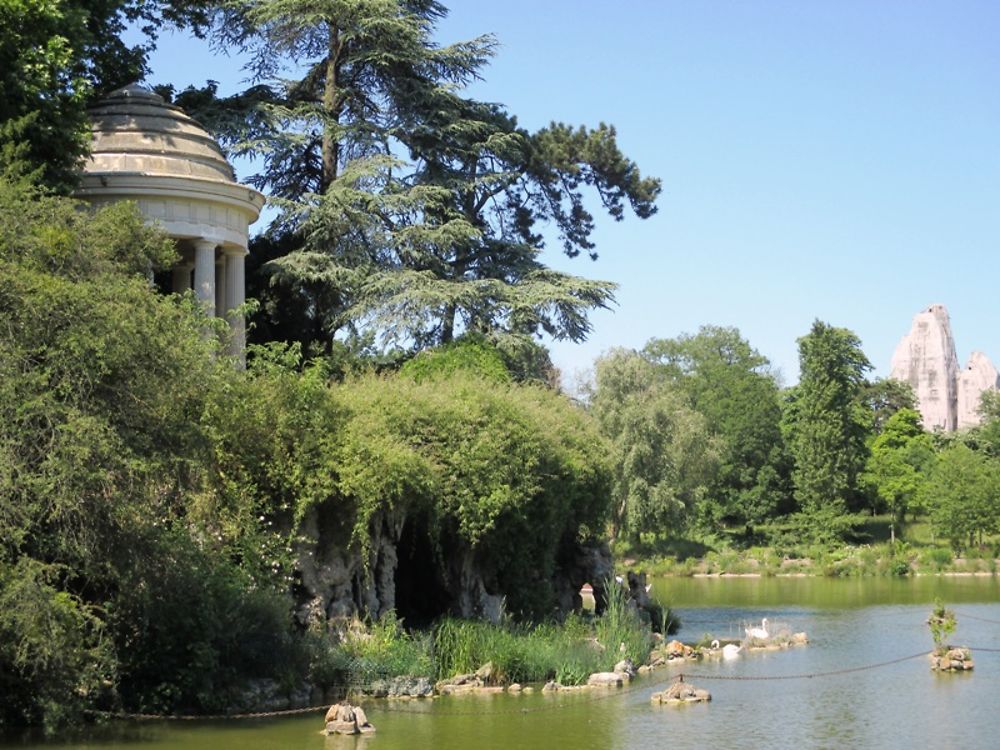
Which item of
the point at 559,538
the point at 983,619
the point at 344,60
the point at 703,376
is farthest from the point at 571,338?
the point at 703,376

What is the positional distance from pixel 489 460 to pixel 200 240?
23.1ft

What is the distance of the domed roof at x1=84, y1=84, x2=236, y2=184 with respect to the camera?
2495 centimetres

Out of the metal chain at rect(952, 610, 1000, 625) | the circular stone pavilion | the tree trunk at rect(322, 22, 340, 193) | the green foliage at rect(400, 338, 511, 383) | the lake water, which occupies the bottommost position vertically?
the lake water

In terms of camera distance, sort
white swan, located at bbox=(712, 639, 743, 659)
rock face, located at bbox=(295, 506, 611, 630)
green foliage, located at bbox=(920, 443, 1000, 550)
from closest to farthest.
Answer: rock face, located at bbox=(295, 506, 611, 630) < white swan, located at bbox=(712, 639, 743, 659) < green foliage, located at bbox=(920, 443, 1000, 550)

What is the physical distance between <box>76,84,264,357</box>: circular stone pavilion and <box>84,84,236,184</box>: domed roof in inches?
0.7

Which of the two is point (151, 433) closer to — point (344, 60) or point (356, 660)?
point (356, 660)

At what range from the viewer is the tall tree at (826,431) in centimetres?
6006

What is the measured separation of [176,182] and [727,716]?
13.2 m

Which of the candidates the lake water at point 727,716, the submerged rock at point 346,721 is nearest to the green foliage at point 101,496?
the lake water at point 727,716

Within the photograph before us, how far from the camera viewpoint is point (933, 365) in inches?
4803

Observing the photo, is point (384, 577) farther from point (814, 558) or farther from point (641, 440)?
point (814, 558)

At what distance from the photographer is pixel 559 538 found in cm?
2720

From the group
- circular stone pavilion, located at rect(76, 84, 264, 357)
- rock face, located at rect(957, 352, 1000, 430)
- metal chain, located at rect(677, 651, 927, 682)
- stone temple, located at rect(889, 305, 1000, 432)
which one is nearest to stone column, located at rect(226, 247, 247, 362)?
circular stone pavilion, located at rect(76, 84, 264, 357)

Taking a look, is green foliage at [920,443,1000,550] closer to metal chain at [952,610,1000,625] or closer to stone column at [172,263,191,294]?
metal chain at [952,610,1000,625]
